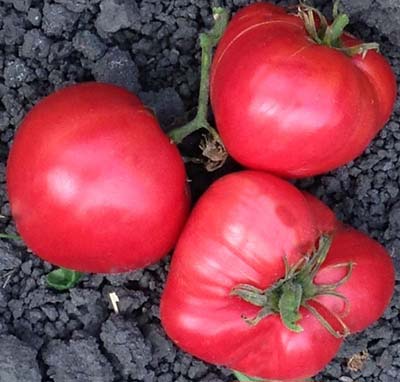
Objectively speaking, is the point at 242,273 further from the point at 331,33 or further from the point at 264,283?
the point at 331,33

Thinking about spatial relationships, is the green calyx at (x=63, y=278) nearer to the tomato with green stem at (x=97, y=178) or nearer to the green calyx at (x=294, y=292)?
the tomato with green stem at (x=97, y=178)

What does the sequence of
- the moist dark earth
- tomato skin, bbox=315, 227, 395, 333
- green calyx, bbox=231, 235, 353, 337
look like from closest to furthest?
1. green calyx, bbox=231, 235, 353, 337
2. tomato skin, bbox=315, 227, 395, 333
3. the moist dark earth

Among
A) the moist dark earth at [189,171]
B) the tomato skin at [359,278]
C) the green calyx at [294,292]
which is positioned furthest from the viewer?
the moist dark earth at [189,171]

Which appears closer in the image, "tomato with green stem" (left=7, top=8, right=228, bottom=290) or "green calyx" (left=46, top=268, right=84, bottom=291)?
"tomato with green stem" (left=7, top=8, right=228, bottom=290)

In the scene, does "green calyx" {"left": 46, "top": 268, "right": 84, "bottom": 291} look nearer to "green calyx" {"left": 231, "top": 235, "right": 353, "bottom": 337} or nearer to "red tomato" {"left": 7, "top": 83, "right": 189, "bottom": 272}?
"red tomato" {"left": 7, "top": 83, "right": 189, "bottom": 272}

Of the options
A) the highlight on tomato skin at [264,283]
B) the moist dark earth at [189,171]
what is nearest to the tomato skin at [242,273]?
the highlight on tomato skin at [264,283]

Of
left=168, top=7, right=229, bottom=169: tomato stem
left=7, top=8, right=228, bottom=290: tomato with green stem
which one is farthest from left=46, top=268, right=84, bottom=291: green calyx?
left=168, top=7, right=229, bottom=169: tomato stem

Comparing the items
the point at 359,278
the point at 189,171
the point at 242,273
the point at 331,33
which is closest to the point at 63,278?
the point at 189,171
